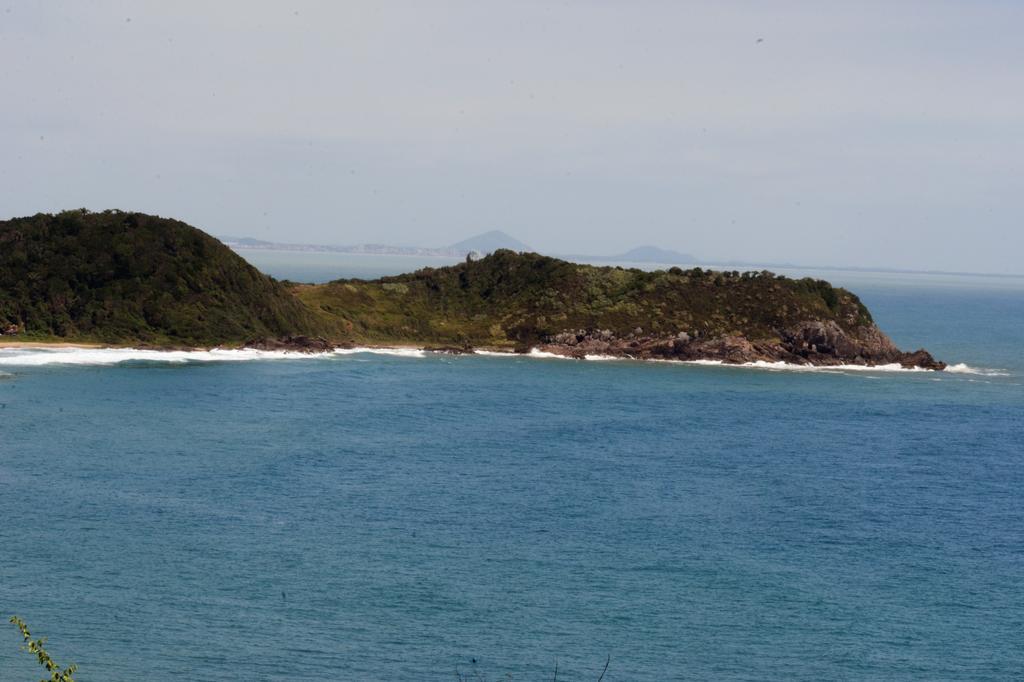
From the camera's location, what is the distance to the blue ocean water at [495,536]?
147ft

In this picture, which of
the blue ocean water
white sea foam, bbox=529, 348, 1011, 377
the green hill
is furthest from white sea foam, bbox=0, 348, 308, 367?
white sea foam, bbox=529, 348, 1011, 377

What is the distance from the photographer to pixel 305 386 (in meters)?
114

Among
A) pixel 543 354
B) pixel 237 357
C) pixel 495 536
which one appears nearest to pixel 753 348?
pixel 543 354

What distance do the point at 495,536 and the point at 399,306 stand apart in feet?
369

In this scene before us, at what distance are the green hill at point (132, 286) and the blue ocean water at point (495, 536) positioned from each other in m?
31.7

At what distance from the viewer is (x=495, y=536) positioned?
197 feet

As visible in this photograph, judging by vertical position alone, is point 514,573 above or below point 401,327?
below

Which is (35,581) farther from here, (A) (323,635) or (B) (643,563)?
(B) (643,563)

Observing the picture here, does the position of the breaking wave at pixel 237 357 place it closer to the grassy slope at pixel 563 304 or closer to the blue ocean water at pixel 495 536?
the grassy slope at pixel 563 304

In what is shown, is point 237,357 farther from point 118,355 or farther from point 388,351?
point 388,351

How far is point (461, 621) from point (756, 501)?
A: 1142 inches

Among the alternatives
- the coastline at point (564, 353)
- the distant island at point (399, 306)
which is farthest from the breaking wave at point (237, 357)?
the distant island at point (399, 306)

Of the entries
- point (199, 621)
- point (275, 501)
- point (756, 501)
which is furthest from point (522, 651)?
point (756, 501)

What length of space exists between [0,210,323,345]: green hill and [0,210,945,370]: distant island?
190mm
